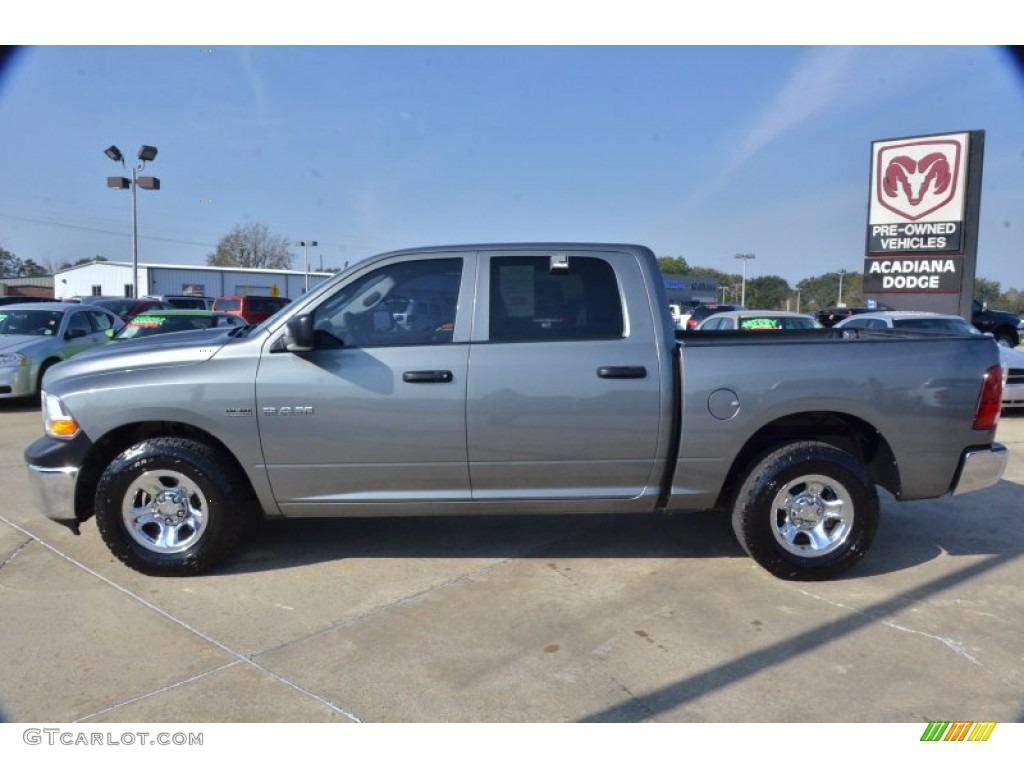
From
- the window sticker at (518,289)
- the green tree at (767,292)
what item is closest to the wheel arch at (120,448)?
the window sticker at (518,289)

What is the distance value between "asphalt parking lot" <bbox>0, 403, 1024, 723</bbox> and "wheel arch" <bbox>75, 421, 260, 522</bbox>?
0.47m

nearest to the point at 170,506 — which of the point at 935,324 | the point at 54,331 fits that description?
the point at 54,331

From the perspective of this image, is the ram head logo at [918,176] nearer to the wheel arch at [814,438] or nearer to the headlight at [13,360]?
the wheel arch at [814,438]

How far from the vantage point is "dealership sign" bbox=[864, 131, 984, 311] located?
1783cm

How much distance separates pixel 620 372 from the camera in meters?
4.11

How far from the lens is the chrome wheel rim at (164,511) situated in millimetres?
4215

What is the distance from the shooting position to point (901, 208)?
61.8 ft

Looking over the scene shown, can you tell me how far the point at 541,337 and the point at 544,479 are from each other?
0.81m

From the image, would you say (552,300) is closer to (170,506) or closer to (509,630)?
(509,630)

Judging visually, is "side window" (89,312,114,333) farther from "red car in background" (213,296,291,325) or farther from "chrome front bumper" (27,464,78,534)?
"red car in background" (213,296,291,325)

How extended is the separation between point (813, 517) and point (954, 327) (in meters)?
8.38

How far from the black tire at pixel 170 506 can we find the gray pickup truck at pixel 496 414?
0.04 ft
